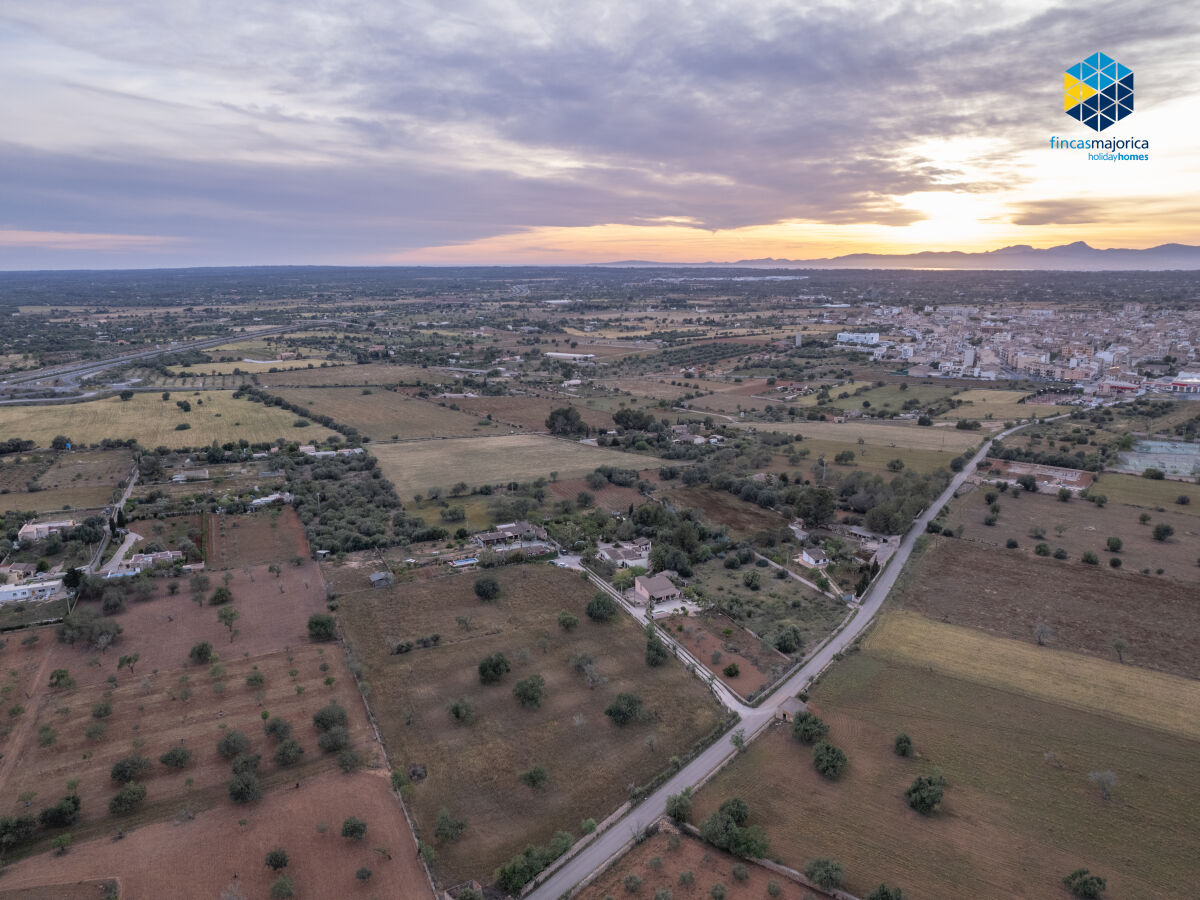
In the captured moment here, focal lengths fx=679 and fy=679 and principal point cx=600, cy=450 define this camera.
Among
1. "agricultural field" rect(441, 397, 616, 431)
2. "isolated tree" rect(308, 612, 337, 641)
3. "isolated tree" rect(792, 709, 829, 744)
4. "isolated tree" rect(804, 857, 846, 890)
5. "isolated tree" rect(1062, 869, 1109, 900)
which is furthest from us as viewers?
"agricultural field" rect(441, 397, 616, 431)

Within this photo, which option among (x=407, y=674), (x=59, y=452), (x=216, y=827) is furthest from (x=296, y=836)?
(x=59, y=452)

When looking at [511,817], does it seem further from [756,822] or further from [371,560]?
[371,560]

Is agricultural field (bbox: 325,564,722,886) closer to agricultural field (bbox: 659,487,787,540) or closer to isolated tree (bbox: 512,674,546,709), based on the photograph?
isolated tree (bbox: 512,674,546,709)

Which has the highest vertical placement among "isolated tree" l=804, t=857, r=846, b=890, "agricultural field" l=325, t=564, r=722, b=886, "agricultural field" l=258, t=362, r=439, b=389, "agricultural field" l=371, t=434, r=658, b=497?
"agricultural field" l=258, t=362, r=439, b=389

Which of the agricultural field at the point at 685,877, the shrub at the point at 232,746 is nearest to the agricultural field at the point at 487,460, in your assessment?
the shrub at the point at 232,746

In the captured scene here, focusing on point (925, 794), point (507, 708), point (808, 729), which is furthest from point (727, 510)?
point (925, 794)

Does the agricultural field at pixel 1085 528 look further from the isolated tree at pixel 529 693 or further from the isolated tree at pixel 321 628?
the isolated tree at pixel 321 628

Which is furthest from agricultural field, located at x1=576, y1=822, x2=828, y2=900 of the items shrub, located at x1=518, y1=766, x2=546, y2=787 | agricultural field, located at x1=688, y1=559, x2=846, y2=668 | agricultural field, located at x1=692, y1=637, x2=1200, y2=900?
agricultural field, located at x1=688, y1=559, x2=846, y2=668

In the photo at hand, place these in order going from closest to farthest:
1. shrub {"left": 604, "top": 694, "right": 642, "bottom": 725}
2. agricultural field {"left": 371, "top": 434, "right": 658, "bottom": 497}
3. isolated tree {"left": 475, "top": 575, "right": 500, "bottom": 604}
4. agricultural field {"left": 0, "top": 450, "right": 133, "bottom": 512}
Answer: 1. shrub {"left": 604, "top": 694, "right": 642, "bottom": 725}
2. isolated tree {"left": 475, "top": 575, "right": 500, "bottom": 604}
3. agricultural field {"left": 0, "top": 450, "right": 133, "bottom": 512}
4. agricultural field {"left": 371, "top": 434, "right": 658, "bottom": 497}

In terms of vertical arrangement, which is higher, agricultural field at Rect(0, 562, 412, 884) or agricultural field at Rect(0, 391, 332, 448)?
agricultural field at Rect(0, 391, 332, 448)

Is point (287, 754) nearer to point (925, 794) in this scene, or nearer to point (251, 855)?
point (251, 855)
